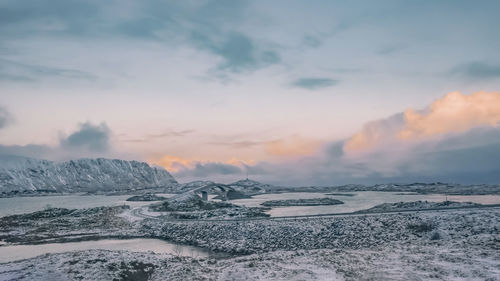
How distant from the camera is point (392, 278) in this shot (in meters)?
25.7

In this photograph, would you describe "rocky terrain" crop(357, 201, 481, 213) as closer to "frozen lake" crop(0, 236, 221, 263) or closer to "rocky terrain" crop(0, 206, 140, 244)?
"frozen lake" crop(0, 236, 221, 263)

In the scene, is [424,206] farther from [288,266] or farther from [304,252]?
[288,266]

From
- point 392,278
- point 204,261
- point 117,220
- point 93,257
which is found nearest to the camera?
point 392,278

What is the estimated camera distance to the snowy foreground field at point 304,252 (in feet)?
91.3

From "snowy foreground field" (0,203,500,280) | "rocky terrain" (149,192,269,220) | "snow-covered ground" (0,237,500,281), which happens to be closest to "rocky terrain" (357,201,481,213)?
"snowy foreground field" (0,203,500,280)

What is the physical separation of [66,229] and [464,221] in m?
64.3

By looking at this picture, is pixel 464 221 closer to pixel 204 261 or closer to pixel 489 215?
pixel 489 215

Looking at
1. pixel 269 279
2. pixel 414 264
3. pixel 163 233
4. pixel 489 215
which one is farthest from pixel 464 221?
pixel 163 233

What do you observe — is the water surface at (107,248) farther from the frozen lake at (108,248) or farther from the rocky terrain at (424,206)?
the rocky terrain at (424,206)

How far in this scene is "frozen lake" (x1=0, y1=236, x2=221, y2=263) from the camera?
145ft

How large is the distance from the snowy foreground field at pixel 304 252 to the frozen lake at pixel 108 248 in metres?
2.64

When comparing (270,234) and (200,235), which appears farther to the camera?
(200,235)

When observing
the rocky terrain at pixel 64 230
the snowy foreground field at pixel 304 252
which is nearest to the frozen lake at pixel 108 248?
the snowy foreground field at pixel 304 252

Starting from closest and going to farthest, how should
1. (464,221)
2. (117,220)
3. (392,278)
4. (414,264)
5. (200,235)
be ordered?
1. (392,278)
2. (414,264)
3. (464,221)
4. (200,235)
5. (117,220)
